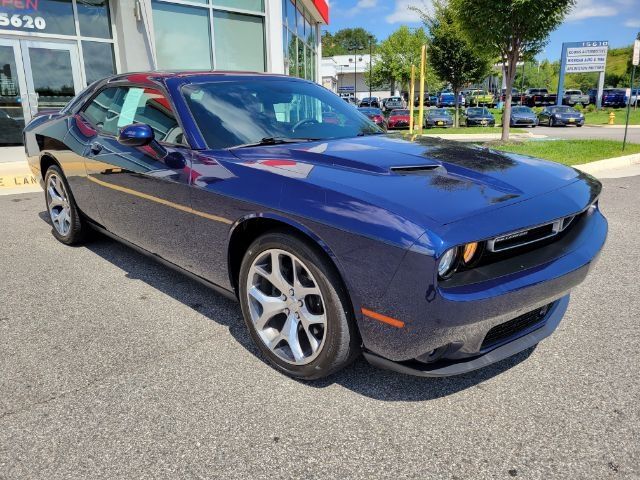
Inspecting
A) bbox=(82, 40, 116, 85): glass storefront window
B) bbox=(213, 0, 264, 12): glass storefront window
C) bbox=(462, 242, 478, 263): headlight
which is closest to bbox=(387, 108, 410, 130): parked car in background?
bbox=(213, 0, 264, 12): glass storefront window

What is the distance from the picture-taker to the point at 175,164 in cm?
306

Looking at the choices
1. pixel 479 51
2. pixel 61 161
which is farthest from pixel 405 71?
pixel 61 161

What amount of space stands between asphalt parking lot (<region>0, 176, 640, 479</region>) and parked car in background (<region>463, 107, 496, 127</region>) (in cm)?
2611

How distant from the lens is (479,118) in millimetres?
28078

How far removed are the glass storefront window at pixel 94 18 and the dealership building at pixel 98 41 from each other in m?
0.02

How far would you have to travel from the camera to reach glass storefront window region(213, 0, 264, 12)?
12.5 metres

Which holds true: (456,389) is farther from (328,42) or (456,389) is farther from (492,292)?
(328,42)

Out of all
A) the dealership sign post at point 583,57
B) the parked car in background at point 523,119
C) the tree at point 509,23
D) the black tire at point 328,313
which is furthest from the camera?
the dealership sign post at point 583,57

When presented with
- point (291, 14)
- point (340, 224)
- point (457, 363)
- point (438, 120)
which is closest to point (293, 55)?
point (291, 14)

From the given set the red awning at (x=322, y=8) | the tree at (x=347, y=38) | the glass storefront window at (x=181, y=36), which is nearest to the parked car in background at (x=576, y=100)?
the red awning at (x=322, y=8)

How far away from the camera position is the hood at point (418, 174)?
2.15 m

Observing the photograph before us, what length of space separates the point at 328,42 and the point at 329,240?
145956mm

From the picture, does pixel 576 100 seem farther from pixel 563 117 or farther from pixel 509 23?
pixel 509 23

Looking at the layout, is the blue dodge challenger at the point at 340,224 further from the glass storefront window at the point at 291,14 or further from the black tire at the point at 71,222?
the glass storefront window at the point at 291,14
